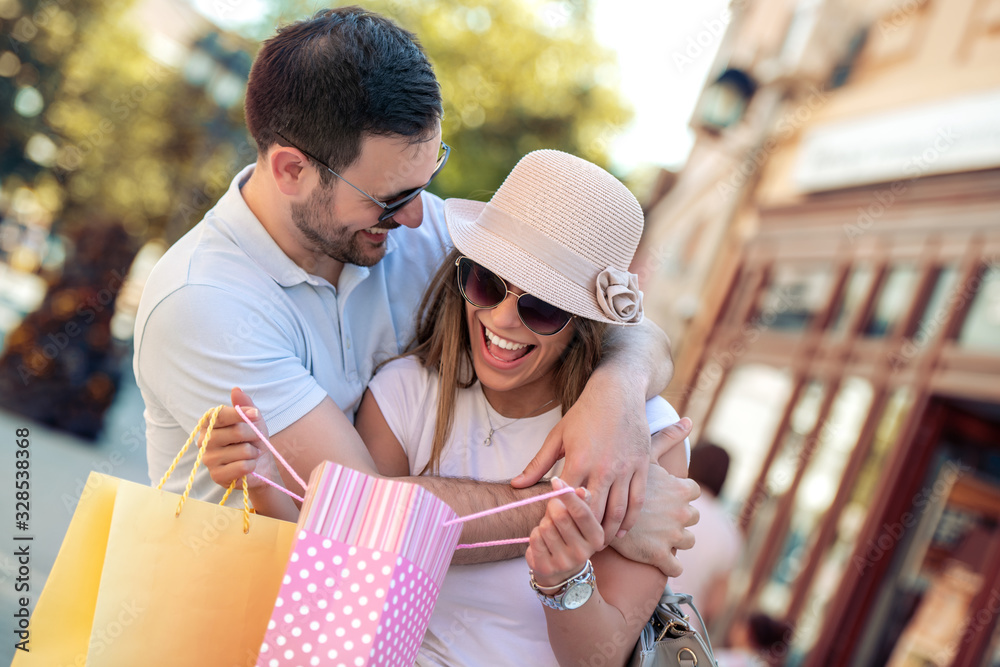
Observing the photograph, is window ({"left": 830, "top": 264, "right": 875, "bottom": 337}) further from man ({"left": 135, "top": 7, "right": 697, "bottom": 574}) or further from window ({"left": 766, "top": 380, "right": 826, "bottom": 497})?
man ({"left": 135, "top": 7, "right": 697, "bottom": 574})

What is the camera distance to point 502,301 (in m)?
2.13

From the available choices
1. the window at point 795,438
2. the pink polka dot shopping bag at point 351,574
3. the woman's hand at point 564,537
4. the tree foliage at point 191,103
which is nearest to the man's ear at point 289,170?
the pink polka dot shopping bag at point 351,574

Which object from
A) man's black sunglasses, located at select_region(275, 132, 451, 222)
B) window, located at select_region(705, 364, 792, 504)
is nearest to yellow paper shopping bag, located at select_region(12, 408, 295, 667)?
man's black sunglasses, located at select_region(275, 132, 451, 222)

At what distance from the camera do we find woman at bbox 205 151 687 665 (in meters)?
2.01

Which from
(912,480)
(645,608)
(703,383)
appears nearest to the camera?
(645,608)

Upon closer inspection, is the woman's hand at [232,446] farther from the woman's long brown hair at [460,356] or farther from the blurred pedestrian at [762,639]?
the blurred pedestrian at [762,639]

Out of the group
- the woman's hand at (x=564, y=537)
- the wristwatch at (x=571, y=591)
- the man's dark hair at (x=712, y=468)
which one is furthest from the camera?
the man's dark hair at (x=712, y=468)

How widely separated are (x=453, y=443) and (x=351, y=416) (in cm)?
35

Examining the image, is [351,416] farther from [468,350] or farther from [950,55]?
[950,55]

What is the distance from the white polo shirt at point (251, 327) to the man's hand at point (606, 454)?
2.13 ft

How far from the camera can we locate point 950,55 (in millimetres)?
7195

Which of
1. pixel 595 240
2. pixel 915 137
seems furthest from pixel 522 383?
pixel 915 137

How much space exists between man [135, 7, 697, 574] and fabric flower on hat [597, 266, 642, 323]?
0.15 m

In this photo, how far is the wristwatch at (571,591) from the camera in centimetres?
172
